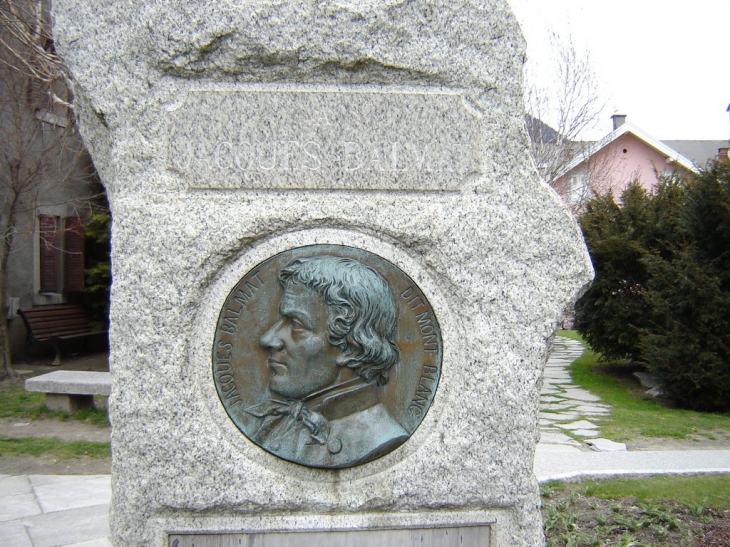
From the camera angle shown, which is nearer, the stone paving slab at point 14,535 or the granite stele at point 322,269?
the granite stele at point 322,269

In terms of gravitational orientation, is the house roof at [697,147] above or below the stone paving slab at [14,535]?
above

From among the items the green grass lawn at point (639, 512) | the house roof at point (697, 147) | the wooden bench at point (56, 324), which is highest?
the house roof at point (697, 147)

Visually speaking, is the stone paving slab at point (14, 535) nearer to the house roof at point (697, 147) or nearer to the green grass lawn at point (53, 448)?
the green grass lawn at point (53, 448)

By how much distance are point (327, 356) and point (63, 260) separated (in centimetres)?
1067

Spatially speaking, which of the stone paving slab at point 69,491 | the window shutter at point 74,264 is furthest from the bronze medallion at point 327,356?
the window shutter at point 74,264

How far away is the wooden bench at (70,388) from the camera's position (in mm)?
6715

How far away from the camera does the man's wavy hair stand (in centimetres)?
227

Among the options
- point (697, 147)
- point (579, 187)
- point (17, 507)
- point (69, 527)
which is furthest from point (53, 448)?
point (697, 147)

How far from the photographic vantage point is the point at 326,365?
231cm

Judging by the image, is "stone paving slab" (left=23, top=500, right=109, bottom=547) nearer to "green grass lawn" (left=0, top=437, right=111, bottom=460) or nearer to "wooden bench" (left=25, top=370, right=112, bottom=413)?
"green grass lawn" (left=0, top=437, right=111, bottom=460)

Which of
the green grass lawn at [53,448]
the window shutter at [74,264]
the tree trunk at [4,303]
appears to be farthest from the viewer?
the window shutter at [74,264]

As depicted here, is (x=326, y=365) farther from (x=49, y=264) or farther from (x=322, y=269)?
(x=49, y=264)

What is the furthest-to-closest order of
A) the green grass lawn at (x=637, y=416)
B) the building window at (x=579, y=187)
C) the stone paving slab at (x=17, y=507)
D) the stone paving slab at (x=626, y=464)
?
the building window at (x=579, y=187)
the green grass lawn at (x=637, y=416)
the stone paving slab at (x=626, y=464)
the stone paving slab at (x=17, y=507)

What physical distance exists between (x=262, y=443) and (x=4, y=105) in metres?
8.74
